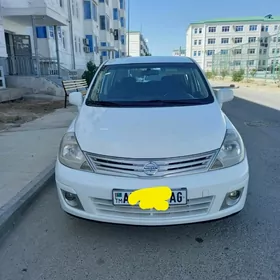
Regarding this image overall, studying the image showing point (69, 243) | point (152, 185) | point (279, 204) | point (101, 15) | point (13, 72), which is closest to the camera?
point (152, 185)

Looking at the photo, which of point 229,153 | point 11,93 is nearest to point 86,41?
point 11,93

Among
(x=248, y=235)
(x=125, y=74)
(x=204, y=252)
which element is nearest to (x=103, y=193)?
(x=204, y=252)

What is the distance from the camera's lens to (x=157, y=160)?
7.62ft

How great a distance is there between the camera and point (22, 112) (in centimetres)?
986

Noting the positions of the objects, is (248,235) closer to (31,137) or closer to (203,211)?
(203,211)

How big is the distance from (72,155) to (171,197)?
99 cm

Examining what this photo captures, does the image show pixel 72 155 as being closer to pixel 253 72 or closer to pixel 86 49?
pixel 86 49

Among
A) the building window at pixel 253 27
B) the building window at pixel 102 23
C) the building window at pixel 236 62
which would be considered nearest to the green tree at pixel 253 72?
the building window at pixel 236 62

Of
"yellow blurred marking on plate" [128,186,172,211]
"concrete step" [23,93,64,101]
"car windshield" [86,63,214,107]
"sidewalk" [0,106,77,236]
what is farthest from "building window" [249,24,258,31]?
"yellow blurred marking on plate" [128,186,172,211]

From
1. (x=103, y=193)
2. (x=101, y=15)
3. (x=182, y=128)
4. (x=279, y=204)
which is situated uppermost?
(x=101, y=15)

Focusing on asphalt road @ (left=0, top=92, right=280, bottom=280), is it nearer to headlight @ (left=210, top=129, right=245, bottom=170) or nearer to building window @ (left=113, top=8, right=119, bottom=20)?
headlight @ (left=210, top=129, right=245, bottom=170)

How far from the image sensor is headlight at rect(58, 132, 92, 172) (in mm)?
2473

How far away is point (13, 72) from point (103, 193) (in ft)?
50.5

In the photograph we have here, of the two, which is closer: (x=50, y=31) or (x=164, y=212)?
(x=164, y=212)
